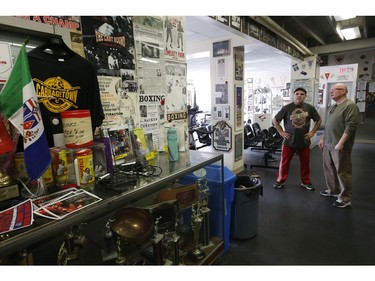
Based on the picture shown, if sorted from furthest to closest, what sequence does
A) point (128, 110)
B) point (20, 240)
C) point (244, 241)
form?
point (244, 241)
point (128, 110)
point (20, 240)

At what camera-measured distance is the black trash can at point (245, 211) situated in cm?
221

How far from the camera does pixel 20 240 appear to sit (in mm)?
737

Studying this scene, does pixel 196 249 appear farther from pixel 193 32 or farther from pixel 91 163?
pixel 193 32

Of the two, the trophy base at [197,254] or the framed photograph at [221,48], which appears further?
the framed photograph at [221,48]

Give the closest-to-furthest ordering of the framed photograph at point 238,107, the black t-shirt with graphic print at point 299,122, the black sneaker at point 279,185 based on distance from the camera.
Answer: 1. the black t-shirt with graphic print at point 299,122
2. the black sneaker at point 279,185
3. the framed photograph at point 238,107

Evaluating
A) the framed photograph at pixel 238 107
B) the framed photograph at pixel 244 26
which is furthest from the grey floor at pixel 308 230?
the framed photograph at pixel 244 26

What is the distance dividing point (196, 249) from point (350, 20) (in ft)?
17.5

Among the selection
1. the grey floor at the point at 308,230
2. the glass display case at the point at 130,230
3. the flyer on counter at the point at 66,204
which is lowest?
the grey floor at the point at 308,230

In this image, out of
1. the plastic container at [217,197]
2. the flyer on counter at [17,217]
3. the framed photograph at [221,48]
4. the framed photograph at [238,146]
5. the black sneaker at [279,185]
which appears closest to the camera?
the flyer on counter at [17,217]

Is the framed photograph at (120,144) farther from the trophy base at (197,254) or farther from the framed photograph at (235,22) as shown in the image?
the framed photograph at (235,22)

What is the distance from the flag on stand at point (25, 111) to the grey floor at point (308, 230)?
5.59 feet

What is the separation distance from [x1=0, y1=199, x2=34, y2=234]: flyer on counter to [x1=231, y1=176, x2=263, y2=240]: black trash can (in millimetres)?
1685

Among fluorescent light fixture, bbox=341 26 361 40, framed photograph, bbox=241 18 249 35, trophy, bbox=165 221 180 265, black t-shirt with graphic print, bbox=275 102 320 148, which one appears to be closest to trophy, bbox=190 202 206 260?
trophy, bbox=165 221 180 265

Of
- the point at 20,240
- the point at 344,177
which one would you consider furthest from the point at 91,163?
the point at 344,177
